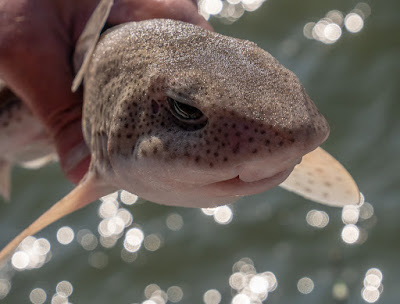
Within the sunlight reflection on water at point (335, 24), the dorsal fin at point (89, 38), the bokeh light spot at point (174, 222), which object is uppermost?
the dorsal fin at point (89, 38)

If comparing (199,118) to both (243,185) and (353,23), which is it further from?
(353,23)

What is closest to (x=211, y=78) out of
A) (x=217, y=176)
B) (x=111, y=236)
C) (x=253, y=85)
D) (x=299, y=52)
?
(x=253, y=85)

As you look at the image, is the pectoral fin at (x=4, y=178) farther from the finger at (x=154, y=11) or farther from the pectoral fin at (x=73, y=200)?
the finger at (x=154, y=11)

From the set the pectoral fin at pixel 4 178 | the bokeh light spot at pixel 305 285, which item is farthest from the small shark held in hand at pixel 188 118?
the bokeh light spot at pixel 305 285

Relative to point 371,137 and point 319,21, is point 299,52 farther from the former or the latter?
point 371,137

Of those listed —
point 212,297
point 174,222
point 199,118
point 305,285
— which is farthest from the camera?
point 174,222

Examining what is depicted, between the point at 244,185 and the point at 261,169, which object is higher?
the point at 261,169

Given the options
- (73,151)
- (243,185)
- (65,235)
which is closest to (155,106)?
(243,185)
